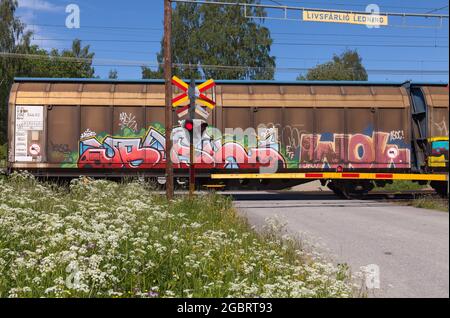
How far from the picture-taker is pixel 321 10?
10.5 m

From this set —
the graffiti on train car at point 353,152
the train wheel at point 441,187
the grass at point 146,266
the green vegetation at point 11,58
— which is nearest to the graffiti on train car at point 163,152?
the graffiti on train car at point 353,152

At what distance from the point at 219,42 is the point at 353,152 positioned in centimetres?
3259

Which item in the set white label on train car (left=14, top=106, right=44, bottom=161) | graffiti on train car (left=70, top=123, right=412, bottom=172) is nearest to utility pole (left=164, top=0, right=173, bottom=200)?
graffiti on train car (left=70, top=123, right=412, bottom=172)

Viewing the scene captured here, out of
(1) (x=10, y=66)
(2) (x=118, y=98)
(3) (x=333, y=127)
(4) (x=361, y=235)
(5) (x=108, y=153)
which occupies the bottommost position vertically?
(4) (x=361, y=235)

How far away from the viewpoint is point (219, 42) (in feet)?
142

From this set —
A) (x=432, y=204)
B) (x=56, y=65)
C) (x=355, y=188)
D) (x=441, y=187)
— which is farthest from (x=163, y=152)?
(x=56, y=65)

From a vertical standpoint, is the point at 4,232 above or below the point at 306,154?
below

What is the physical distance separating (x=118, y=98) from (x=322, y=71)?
3983 centimetres

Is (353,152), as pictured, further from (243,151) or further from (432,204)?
(243,151)

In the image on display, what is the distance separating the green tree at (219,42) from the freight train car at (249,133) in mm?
30188
